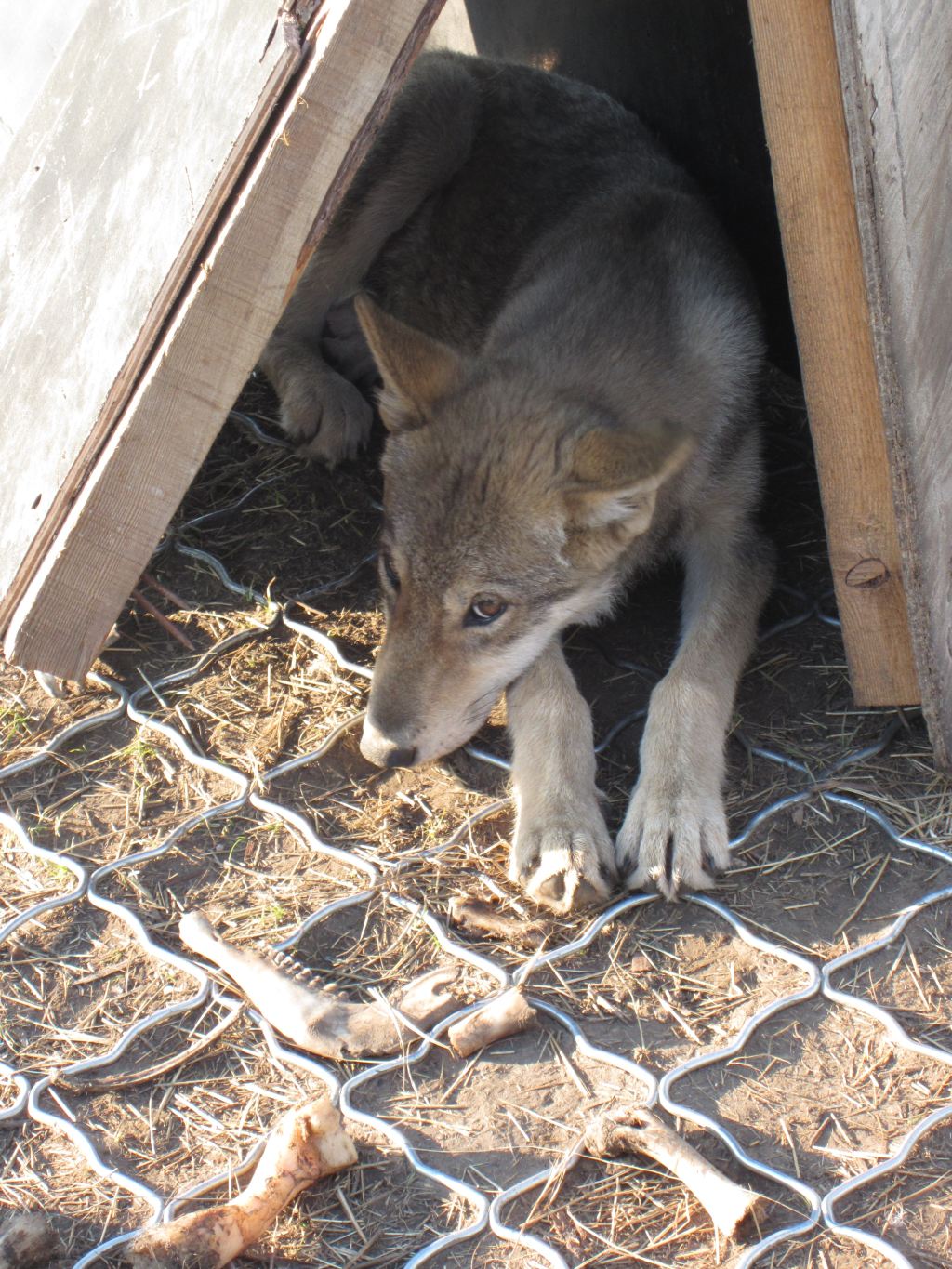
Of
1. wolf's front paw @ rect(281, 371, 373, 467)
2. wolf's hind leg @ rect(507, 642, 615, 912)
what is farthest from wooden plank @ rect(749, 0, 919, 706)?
wolf's front paw @ rect(281, 371, 373, 467)

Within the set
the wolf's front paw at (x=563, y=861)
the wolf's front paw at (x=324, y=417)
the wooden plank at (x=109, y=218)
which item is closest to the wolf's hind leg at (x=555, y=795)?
the wolf's front paw at (x=563, y=861)

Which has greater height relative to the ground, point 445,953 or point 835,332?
point 835,332

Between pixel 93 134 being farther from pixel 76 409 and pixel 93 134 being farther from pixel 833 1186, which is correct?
pixel 833 1186

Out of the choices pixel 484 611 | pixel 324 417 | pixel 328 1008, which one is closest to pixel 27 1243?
pixel 328 1008

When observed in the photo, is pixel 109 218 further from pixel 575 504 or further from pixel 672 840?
pixel 672 840

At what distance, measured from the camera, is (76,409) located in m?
3.42

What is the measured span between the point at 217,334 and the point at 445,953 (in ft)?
5.39

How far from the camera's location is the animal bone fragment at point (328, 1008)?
255 cm

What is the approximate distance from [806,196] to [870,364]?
0.43 metres

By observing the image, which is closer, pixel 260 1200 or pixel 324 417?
pixel 260 1200

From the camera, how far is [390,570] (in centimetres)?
345

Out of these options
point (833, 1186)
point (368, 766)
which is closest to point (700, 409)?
point (368, 766)

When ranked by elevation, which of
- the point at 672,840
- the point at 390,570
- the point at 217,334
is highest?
the point at 217,334

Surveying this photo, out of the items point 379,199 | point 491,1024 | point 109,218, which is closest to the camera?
point 491,1024
